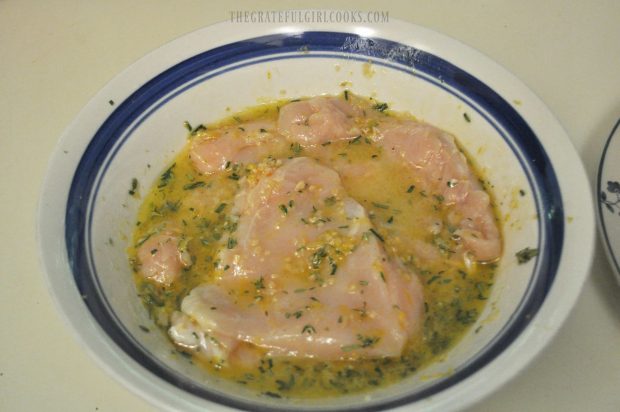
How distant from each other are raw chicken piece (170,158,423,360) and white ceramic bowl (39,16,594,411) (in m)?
0.24

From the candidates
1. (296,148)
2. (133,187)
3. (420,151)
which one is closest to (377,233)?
(420,151)

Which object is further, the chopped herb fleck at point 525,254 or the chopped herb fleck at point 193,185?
the chopped herb fleck at point 193,185

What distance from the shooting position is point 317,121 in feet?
10.8

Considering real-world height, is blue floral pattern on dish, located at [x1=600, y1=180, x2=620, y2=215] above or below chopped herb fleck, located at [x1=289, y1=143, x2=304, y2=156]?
below

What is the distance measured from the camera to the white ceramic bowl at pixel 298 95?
2.02m

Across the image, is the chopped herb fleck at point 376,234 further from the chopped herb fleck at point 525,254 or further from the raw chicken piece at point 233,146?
the raw chicken piece at point 233,146

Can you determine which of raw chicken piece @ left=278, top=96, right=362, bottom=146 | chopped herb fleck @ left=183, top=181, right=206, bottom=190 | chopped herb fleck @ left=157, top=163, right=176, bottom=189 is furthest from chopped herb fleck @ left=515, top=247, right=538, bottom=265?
chopped herb fleck @ left=157, top=163, right=176, bottom=189

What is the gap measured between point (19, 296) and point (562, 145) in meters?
2.79

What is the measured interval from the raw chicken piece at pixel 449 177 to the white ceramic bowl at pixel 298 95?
0.10 metres

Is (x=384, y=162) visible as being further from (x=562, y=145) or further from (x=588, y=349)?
(x=588, y=349)

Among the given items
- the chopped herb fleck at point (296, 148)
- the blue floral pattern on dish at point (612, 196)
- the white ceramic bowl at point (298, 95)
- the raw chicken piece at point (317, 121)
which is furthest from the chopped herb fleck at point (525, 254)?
the chopped herb fleck at point (296, 148)

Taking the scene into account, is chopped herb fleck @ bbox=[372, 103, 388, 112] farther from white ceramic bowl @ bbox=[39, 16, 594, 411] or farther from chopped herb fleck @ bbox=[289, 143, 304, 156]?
chopped herb fleck @ bbox=[289, 143, 304, 156]

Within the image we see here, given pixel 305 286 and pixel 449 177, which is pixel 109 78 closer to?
pixel 305 286

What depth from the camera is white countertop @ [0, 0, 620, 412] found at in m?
2.52
